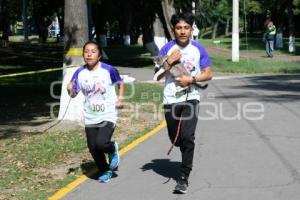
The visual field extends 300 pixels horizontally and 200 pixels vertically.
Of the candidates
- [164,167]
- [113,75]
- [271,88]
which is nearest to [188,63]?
[113,75]

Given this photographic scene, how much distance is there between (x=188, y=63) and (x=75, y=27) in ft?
19.3

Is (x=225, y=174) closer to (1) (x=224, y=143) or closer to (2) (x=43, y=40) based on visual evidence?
(1) (x=224, y=143)

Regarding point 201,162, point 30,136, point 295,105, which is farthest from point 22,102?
point 201,162

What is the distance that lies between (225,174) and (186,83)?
5.19 ft

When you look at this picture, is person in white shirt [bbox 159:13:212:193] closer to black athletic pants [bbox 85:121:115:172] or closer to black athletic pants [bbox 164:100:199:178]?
black athletic pants [bbox 164:100:199:178]

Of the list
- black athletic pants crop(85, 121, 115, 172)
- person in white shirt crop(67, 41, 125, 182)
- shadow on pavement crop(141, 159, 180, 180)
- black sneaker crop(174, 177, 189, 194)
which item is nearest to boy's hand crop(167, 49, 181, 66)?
person in white shirt crop(67, 41, 125, 182)

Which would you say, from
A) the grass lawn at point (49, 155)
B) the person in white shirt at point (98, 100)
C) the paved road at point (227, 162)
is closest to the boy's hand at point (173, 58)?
the person in white shirt at point (98, 100)

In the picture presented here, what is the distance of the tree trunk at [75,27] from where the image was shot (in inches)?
470

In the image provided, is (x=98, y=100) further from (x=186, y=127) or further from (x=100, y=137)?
(x=186, y=127)

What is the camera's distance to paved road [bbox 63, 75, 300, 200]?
6590mm

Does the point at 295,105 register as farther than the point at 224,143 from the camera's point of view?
Yes

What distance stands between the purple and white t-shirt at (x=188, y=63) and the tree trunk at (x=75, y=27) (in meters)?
5.51

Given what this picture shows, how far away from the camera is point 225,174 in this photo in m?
7.41

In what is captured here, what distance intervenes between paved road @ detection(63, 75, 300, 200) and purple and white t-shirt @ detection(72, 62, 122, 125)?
Result: 787mm
